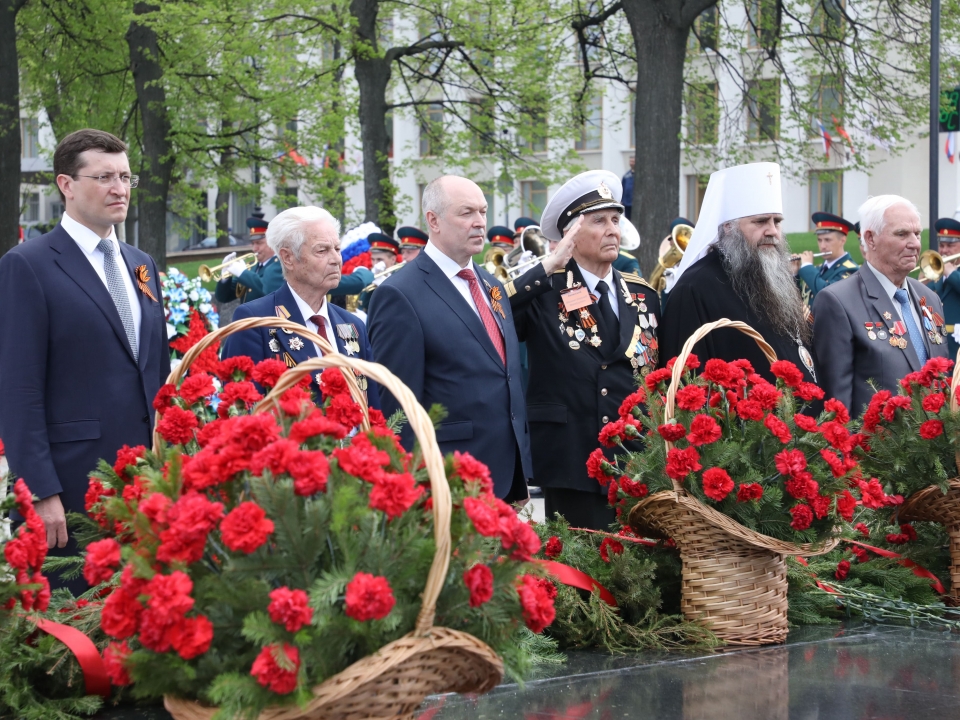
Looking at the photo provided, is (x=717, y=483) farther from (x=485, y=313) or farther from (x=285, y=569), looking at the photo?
(x=285, y=569)

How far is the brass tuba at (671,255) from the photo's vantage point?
10961 mm

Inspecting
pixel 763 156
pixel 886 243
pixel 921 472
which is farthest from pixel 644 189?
pixel 763 156

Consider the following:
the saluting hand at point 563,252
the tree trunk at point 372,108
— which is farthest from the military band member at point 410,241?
the saluting hand at point 563,252

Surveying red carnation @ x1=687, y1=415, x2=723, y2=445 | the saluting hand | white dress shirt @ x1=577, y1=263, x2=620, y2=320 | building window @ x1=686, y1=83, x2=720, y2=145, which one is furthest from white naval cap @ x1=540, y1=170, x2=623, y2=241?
building window @ x1=686, y1=83, x2=720, y2=145

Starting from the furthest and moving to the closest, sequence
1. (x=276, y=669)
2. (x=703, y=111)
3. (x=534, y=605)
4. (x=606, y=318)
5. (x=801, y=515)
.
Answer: (x=703, y=111), (x=606, y=318), (x=801, y=515), (x=534, y=605), (x=276, y=669)

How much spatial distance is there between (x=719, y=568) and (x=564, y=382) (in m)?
1.15

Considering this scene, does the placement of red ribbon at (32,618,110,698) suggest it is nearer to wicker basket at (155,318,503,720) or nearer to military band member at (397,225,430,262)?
wicker basket at (155,318,503,720)

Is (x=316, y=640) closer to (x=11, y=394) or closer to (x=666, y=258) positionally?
(x=11, y=394)

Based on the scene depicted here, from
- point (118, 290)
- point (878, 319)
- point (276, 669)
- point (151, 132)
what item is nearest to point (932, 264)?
point (878, 319)

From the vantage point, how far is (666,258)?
11703 mm

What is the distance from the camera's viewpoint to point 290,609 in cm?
242

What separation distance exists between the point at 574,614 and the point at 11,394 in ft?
6.67

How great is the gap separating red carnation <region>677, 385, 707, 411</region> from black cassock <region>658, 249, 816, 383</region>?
3.68 ft

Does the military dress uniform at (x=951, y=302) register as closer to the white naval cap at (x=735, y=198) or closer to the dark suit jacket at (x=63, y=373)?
the white naval cap at (x=735, y=198)
